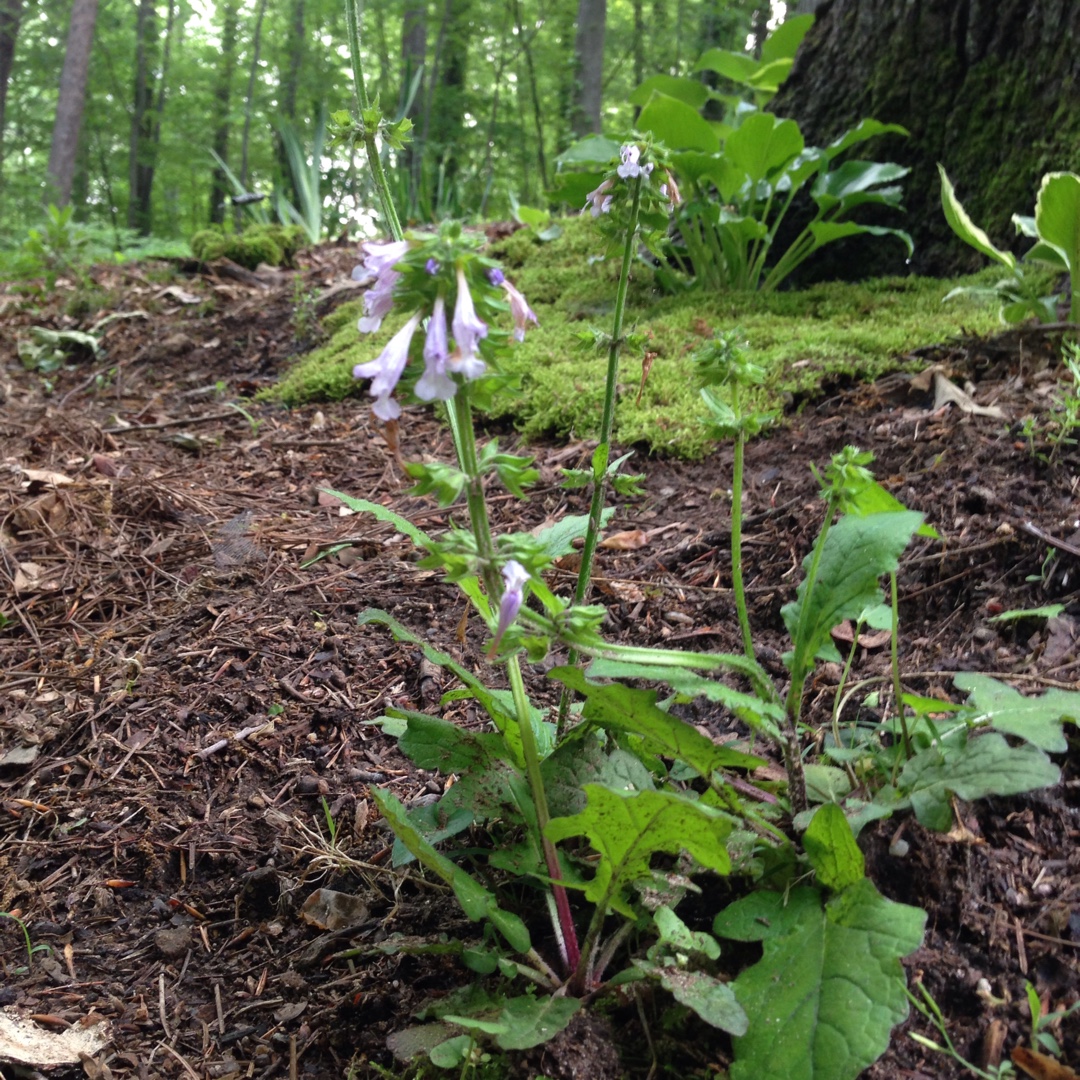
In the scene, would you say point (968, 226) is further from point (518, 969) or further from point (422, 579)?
point (518, 969)

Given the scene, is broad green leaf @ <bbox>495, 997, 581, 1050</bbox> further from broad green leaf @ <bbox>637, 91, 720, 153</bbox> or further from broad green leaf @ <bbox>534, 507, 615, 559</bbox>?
broad green leaf @ <bbox>637, 91, 720, 153</bbox>

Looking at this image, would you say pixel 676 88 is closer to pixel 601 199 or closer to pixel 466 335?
pixel 601 199

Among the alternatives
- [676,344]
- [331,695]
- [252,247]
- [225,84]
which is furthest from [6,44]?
[331,695]

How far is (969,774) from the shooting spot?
1237 millimetres

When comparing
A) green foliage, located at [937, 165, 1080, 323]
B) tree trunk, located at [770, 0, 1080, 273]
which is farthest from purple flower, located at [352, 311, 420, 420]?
tree trunk, located at [770, 0, 1080, 273]

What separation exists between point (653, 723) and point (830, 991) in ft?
1.38

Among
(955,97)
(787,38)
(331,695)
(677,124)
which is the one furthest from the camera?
(787,38)

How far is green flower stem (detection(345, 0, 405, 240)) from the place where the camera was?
1346 mm

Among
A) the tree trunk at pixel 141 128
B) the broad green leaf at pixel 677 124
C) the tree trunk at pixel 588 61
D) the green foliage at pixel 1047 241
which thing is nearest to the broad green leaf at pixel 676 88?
the broad green leaf at pixel 677 124

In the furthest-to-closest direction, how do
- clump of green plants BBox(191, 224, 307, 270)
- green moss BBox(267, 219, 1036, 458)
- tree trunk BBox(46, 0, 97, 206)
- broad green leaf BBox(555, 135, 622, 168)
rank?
tree trunk BBox(46, 0, 97, 206)
clump of green plants BBox(191, 224, 307, 270)
broad green leaf BBox(555, 135, 622, 168)
green moss BBox(267, 219, 1036, 458)

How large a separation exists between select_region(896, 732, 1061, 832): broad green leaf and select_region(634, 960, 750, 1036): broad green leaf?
0.40 metres

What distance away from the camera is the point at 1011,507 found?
2.08 m

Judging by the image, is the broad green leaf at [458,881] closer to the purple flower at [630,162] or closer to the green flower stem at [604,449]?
the green flower stem at [604,449]

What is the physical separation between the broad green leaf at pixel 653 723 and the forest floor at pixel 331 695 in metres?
0.27
